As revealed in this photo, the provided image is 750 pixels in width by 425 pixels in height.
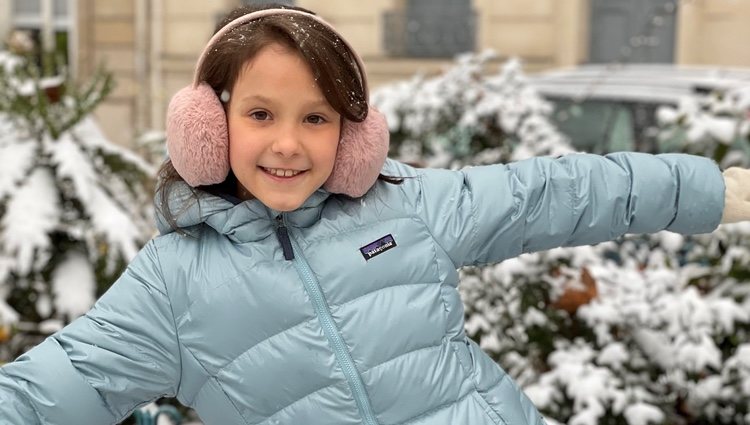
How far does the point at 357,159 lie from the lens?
6.38ft

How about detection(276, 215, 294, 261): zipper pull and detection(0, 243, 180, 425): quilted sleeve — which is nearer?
detection(0, 243, 180, 425): quilted sleeve

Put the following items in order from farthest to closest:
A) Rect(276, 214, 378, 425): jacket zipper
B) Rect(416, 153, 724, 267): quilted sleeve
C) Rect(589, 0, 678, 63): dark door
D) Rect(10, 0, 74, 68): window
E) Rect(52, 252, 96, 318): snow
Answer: Rect(10, 0, 74, 68): window
Rect(589, 0, 678, 63): dark door
Rect(52, 252, 96, 318): snow
Rect(416, 153, 724, 267): quilted sleeve
Rect(276, 214, 378, 425): jacket zipper

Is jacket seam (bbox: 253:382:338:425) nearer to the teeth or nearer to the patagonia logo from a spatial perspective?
the patagonia logo

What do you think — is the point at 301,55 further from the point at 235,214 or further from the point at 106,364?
the point at 106,364

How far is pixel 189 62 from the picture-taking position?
13297 millimetres

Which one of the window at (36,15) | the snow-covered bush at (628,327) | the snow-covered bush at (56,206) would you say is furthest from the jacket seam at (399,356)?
the window at (36,15)

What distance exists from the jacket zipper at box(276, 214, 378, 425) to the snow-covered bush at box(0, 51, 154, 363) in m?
2.14

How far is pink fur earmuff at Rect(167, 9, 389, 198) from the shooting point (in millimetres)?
1890

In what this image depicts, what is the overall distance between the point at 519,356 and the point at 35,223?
1.87 m

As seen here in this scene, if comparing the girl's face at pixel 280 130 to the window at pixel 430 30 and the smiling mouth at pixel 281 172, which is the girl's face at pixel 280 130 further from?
the window at pixel 430 30

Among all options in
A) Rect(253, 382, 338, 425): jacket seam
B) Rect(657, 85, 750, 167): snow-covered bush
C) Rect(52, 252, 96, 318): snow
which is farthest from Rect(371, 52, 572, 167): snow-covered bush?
Rect(253, 382, 338, 425): jacket seam

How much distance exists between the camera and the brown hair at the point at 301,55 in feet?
6.09

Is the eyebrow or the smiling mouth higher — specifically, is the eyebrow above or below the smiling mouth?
above

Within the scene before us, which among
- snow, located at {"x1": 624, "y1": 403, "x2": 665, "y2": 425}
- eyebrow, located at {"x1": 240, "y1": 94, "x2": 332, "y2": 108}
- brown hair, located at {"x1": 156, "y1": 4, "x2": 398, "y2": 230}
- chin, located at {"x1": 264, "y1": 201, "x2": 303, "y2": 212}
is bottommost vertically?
snow, located at {"x1": 624, "y1": 403, "x2": 665, "y2": 425}
